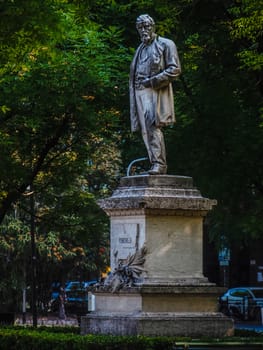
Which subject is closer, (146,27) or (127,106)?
(146,27)

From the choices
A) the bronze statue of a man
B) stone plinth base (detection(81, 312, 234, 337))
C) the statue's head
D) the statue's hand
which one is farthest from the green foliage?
the statue's head

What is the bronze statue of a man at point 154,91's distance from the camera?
68.4 ft

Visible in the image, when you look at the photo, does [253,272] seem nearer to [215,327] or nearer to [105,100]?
[105,100]

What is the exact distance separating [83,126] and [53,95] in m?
2.19

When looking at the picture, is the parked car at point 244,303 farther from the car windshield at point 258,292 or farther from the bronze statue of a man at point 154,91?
Answer: the bronze statue of a man at point 154,91

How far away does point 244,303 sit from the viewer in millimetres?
54281

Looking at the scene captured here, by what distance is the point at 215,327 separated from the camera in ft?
67.1

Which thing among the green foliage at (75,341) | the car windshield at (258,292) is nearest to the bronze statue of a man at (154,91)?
the green foliage at (75,341)

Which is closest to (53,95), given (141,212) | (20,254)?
(141,212)

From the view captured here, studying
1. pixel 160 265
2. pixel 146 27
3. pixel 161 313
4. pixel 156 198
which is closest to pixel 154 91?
pixel 146 27

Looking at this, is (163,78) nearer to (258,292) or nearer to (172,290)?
(172,290)

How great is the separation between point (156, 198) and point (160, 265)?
1.17 meters

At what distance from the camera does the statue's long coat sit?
2083 cm

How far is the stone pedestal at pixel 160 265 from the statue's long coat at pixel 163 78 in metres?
1.11
